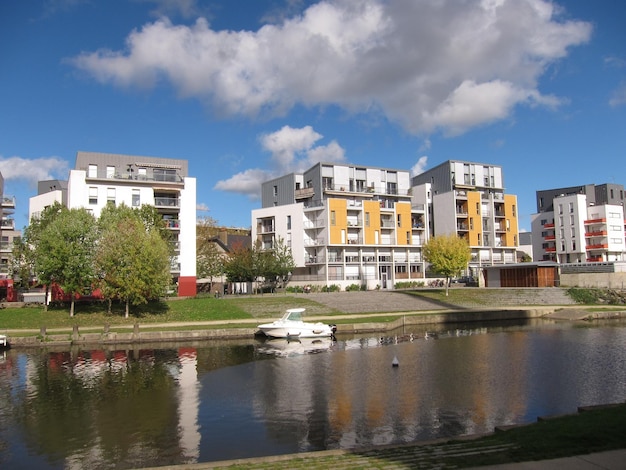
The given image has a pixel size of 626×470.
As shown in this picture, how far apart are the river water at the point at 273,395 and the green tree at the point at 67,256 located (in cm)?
1398

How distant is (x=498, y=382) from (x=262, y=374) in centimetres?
1107

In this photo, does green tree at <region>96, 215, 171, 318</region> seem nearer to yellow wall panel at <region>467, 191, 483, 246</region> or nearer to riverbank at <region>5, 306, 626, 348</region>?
riverbank at <region>5, 306, 626, 348</region>

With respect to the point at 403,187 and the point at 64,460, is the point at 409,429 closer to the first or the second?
the point at 64,460

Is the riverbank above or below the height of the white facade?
below

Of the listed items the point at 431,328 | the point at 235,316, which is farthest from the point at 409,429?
the point at 235,316

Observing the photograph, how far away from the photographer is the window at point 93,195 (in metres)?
63.9

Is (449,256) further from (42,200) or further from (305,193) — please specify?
(42,200)

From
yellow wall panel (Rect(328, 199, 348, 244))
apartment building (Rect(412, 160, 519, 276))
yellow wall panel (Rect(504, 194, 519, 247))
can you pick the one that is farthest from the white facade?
yellow wall panel (Rect(504, 194, 519, 247))

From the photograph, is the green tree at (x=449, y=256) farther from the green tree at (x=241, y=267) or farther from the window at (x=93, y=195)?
the window at (x=93, y=195)

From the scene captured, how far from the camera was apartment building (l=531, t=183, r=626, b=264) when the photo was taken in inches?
3829

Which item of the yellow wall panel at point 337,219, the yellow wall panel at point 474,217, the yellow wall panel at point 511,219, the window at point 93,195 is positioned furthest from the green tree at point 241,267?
the yellow wall panel at point 511,219

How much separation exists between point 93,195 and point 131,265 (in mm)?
21696

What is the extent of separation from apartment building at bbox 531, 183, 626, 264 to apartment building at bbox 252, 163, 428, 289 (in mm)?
33059

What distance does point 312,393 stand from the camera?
21125 mm
